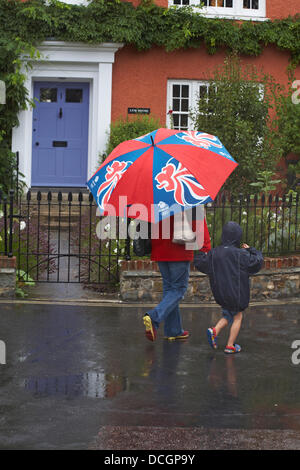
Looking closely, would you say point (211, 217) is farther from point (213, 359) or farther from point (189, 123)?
point (189, 123)

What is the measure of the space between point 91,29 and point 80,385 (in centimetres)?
1122

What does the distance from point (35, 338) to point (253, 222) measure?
4.00m

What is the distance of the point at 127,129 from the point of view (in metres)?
15.6

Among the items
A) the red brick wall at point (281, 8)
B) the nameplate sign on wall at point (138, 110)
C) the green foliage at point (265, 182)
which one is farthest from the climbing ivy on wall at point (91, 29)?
the green foliage at point (265, 182)

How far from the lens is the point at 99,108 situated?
16031 mm

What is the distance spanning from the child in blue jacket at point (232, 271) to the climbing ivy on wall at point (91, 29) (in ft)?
30.3

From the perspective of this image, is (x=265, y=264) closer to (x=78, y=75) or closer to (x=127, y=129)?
(x=127, y=129)

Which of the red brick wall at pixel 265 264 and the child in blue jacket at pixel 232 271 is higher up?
the child in blue jacket at pixel 232 271

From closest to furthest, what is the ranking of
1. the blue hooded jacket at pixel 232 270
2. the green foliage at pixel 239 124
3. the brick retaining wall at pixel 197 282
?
the blue hooded jacket at pixel 232 270 → the brick retaining wall at pixel 197 282 → the green foliage at pixel 239 124

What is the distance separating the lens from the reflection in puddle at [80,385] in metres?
5.52

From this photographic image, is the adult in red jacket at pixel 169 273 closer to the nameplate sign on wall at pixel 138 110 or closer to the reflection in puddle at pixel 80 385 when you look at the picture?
the reflection in puddle at pixel 80 385

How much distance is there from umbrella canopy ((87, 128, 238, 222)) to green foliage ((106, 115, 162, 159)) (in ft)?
29.2

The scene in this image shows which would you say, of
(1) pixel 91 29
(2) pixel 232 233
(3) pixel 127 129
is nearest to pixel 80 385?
(2) pixel 232 233
